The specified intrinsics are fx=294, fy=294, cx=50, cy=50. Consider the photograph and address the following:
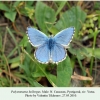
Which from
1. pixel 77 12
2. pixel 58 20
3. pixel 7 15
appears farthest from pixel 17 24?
pixel 77 12

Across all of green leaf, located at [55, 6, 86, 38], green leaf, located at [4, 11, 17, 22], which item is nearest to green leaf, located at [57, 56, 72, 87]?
green leaf, located at [55, 6, 86, 38]

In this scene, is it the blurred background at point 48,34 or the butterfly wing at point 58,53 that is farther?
the blurred background at point 48,34

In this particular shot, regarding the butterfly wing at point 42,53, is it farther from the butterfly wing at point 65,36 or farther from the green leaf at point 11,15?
the green leaf at point 11,15

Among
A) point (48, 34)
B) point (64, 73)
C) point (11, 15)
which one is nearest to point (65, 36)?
point (64, 73)

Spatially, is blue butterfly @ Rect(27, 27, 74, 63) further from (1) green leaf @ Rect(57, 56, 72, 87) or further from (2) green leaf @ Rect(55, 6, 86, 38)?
(2) green leaf @ Rect(55, 6, 86, 38)

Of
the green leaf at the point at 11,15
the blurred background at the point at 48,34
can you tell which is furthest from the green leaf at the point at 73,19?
the green leaf at the point at 11,15

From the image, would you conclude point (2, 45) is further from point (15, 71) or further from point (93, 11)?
point (93, 11)

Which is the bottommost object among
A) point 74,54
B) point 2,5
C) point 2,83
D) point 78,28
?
point 2,83
